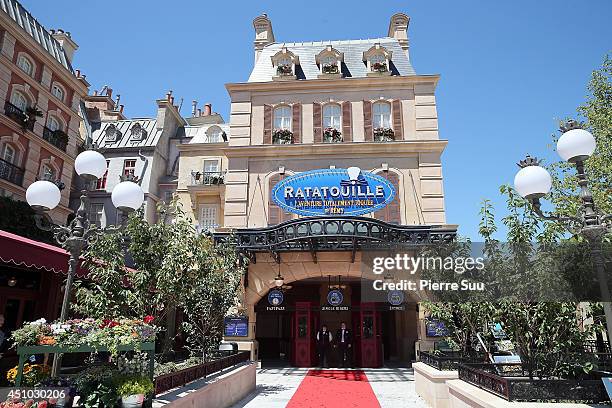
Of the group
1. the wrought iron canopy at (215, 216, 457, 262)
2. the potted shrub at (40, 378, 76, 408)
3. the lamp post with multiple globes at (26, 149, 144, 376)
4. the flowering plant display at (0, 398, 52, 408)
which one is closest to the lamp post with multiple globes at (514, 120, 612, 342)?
the lamp post with multiple globes at (26, 149, 144, 376)

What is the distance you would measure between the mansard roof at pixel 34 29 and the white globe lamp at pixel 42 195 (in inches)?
612

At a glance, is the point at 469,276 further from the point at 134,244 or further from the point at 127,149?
the point at 127,149

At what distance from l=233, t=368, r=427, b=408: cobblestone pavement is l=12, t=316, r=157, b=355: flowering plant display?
522 centimetres

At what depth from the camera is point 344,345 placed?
18.3m

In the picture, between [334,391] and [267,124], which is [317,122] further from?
[334,391]

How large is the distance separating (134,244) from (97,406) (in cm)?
368

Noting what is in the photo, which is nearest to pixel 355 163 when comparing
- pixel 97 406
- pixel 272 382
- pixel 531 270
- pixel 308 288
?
pixel 308 288

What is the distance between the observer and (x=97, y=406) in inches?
208

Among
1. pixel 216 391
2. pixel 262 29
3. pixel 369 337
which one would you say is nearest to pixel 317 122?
pixel 262 29

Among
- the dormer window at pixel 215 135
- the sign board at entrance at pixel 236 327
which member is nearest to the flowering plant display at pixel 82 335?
the sign board at entrance at pixel 236 327

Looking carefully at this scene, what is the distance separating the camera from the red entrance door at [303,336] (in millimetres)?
18359

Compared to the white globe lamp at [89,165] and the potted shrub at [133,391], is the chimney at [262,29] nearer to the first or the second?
the white globe lamp at [89,165]

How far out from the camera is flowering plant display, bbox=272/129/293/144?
1964cm

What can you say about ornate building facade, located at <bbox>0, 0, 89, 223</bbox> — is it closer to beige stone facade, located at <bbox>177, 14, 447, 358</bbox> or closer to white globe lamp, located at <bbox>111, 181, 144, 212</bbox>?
beige stone facade, located at <bbox>177, 14, 447, 358</bbox>
